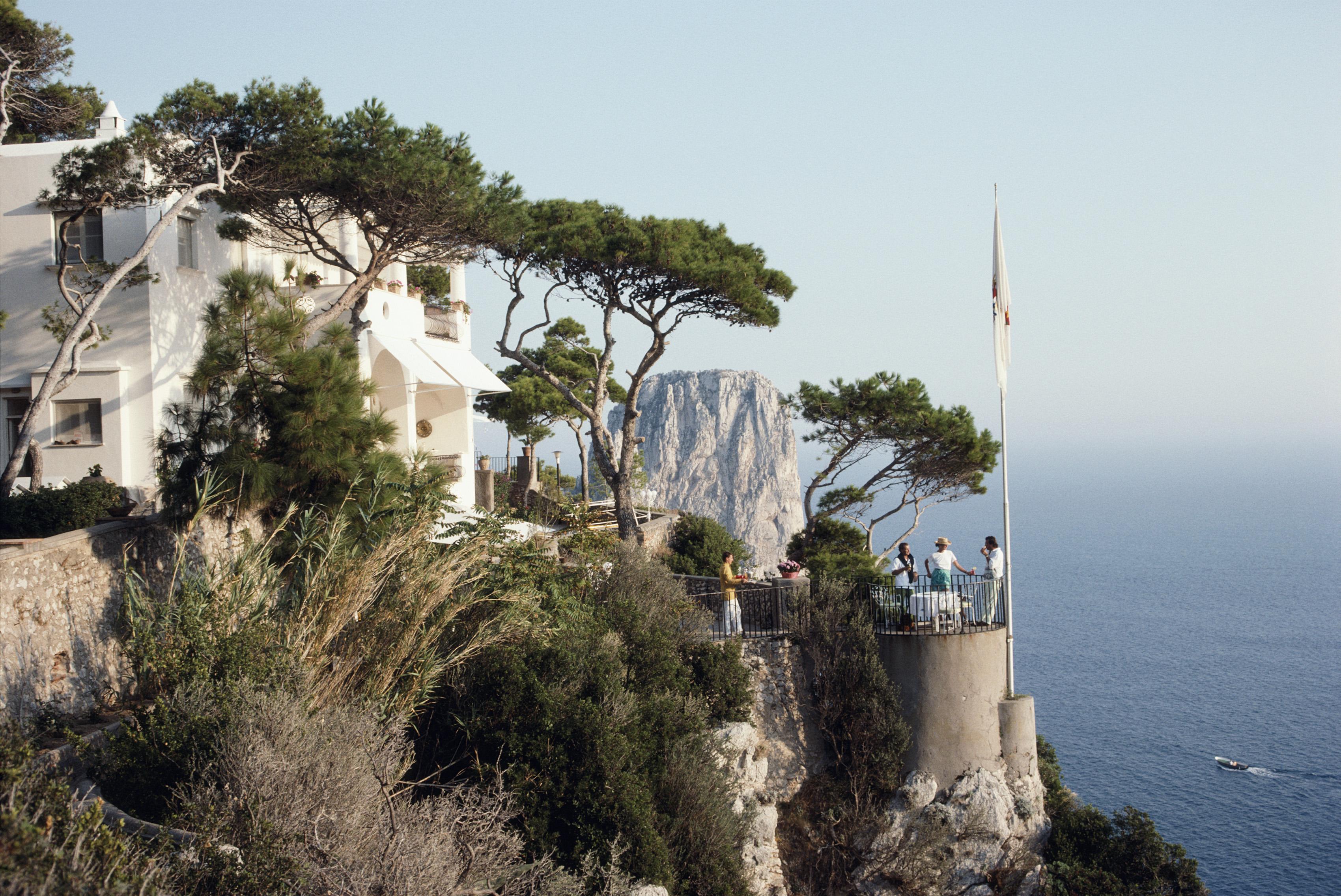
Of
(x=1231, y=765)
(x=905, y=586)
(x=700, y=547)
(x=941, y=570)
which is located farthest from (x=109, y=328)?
(x=1231, y=765)

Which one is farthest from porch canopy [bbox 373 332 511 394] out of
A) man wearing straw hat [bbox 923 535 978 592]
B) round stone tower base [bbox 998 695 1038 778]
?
round stone tower base [bbox 998 695 1038 778]

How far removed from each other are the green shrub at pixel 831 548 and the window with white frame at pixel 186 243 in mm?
13978

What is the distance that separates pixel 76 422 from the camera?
16844mm

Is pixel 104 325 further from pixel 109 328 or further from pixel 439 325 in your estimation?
pixel 439 325

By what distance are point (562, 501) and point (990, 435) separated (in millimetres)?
11402

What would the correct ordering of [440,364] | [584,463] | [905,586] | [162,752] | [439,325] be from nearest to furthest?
[162,752] < [905,586] < [440,364] < [439,325] < [584,463]

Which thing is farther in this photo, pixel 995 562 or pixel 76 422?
pixel 995 562

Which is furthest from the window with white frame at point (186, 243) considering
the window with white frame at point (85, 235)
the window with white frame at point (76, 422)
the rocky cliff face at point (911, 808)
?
the rocky cliff face at point (911, 808)

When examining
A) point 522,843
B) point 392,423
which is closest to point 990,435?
point 392,423

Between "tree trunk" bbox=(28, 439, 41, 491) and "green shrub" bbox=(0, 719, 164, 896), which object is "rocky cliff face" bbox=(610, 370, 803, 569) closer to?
"tree trunk" bbox=(28, 439, 41, 491)

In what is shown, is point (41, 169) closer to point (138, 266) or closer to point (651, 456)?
point (138, 266)

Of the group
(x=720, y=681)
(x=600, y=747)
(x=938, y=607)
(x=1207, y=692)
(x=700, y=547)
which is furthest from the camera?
(x=1207, y=692)

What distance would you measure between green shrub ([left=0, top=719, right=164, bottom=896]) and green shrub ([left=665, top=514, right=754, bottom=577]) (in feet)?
54.7

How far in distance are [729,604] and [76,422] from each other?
11.4m
